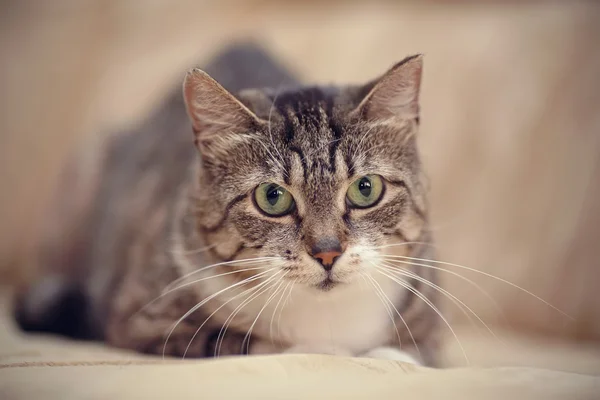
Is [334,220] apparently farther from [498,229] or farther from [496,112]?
[496,112]

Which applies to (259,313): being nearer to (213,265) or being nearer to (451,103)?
(213,265)

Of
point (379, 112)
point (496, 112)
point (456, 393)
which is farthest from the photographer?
point (496, 112)

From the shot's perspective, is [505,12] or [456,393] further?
[505,12]

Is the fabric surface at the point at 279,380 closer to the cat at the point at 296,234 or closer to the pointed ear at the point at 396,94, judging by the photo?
the cat at the point at 296,234

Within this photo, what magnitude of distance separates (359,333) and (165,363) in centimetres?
38

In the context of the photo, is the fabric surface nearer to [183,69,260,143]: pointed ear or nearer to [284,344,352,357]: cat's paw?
[284,344,352,357]: cat's paw

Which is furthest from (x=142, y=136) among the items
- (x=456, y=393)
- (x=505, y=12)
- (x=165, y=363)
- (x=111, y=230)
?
(x=456, y=393)

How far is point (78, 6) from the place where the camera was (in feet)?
8.32

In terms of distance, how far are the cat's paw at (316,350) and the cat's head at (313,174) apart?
0.40 feet

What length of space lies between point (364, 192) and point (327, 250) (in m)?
0.16

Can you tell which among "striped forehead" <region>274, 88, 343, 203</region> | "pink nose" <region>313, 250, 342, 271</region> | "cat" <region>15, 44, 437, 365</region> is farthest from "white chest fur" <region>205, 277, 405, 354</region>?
"striped forehead" <region>274, 88, 343, 203</region>

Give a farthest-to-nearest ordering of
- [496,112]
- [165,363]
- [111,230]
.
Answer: [496,112], [111,230], [165,363]

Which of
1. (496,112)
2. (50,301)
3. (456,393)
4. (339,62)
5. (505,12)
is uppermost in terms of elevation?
(505,12)

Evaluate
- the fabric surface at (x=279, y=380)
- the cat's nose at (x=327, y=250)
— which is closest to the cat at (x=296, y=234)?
the cat's nose at (x=327, y=250)
